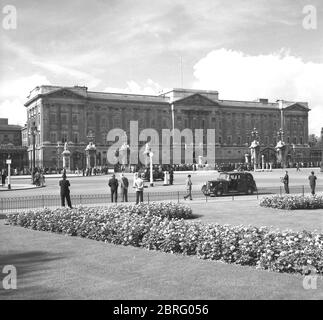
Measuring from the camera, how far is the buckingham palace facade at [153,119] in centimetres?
10656

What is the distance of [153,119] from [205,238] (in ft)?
356

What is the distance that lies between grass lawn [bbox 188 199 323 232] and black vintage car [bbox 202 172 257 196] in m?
7.60

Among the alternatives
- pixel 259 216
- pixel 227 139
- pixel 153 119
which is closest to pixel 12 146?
pixel 153 119

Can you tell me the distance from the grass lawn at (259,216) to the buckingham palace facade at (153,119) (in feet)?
250

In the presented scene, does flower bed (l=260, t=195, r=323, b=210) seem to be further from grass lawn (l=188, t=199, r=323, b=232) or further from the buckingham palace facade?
the buckingham palace facade

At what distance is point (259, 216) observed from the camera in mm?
19766

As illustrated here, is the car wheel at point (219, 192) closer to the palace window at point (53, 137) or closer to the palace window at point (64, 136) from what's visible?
the palace window at point (53, 137)

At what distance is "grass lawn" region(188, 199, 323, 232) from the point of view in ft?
56.2

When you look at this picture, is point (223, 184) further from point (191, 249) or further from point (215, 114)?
point (215, 114)

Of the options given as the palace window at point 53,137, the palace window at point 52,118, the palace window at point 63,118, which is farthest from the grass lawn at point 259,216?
the palace window at point 63,118

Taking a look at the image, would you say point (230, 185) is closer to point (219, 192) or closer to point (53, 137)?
point (219, 192)

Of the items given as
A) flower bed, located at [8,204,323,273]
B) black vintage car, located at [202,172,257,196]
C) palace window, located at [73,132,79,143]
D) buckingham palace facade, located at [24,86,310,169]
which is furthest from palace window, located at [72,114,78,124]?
flower bed, located at [8,204,323,273]
